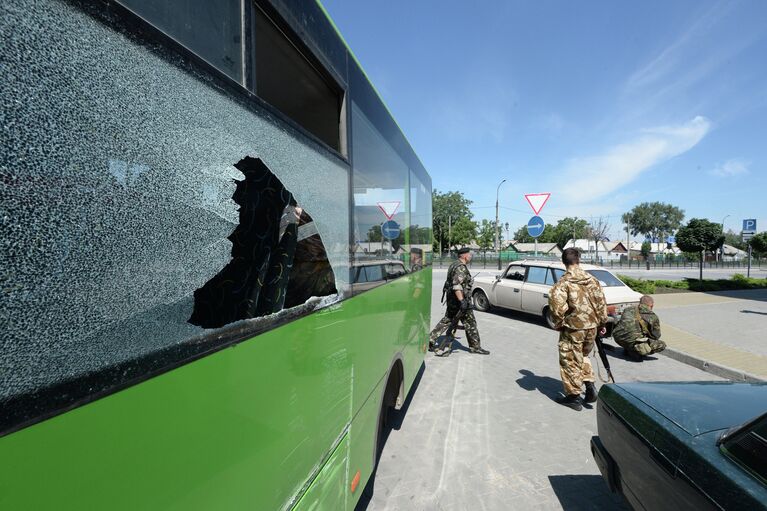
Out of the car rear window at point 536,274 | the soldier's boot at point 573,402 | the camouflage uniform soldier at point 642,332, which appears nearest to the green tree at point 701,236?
the car rear window at point 536,274

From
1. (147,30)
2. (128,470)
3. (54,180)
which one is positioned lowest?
(128,470)

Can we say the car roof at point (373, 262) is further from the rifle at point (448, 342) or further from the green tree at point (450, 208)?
the green tree at point (450, 208)

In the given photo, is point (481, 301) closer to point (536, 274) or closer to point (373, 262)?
point (536, 274)

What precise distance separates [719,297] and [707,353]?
1058 centimetres

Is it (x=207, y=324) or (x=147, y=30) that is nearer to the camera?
(x=147, y=30)

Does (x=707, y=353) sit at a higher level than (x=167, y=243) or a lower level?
lower

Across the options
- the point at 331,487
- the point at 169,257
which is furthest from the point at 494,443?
the point at 169,257

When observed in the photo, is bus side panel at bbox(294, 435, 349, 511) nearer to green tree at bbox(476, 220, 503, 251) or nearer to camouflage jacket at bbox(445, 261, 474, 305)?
camouflage jacket at bbox(445, 261, 474, 305)

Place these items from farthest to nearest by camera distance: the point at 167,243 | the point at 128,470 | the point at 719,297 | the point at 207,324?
the point at 719,297
the point at 207,324
the point at 167,243
the point at 128,470

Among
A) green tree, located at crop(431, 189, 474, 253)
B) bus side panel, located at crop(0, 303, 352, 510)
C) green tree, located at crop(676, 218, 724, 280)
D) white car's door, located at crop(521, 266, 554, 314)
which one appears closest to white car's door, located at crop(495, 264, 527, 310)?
white car's door, located at crop(521, 266, 554, 314)

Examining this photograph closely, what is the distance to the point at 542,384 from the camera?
5.30 meters

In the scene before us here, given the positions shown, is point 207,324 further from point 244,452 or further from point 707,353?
point 707,353

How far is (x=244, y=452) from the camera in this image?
1.22 meters

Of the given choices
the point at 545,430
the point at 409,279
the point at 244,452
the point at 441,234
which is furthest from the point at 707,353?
the point at 441,234
